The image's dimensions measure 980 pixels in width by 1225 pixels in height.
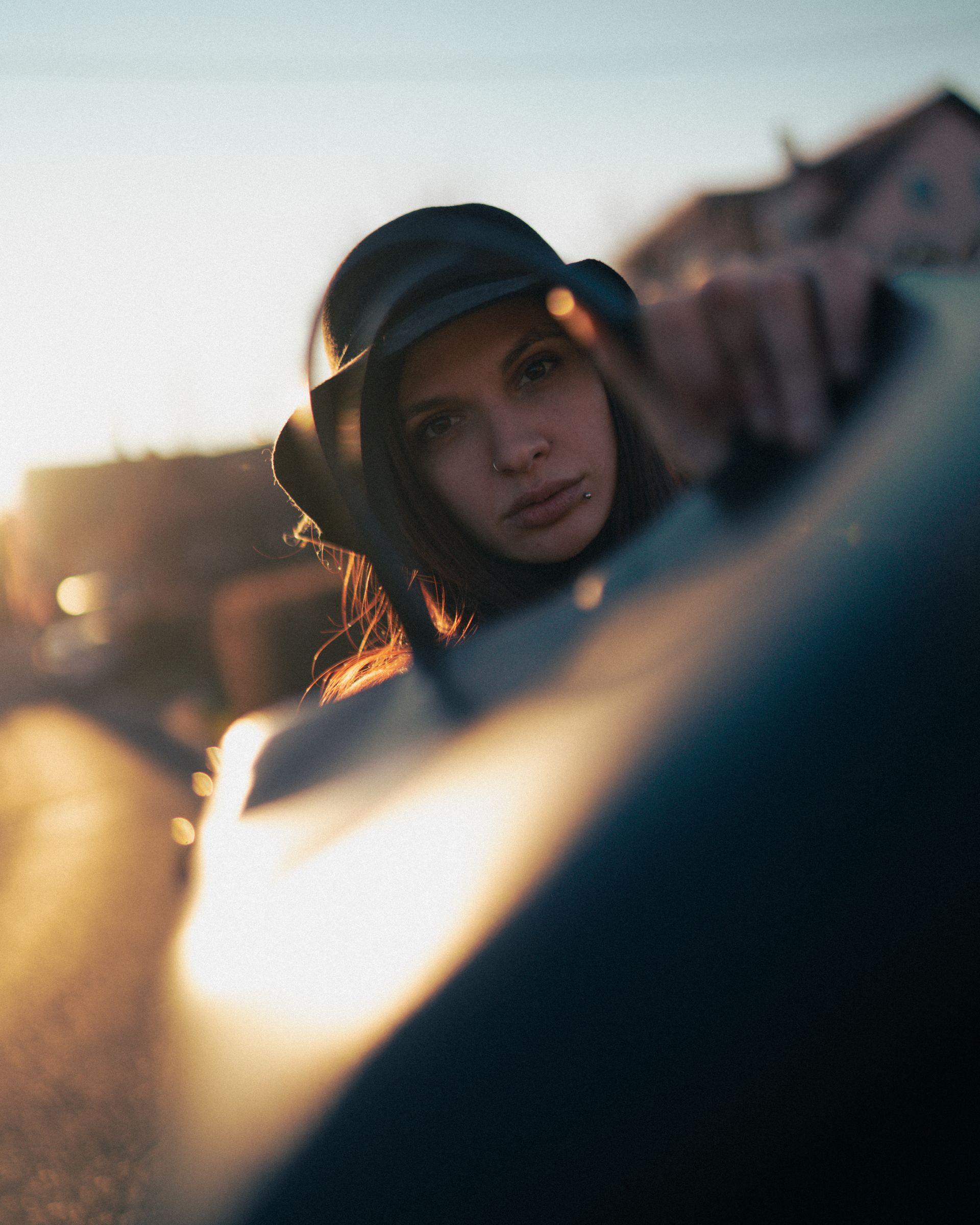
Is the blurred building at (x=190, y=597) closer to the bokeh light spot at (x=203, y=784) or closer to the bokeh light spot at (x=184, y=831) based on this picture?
the bokeh light spot at (x=203, y=784)

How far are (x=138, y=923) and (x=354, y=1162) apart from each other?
5281mm

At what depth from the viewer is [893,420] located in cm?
50

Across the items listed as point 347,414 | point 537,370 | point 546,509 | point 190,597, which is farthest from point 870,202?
point 347,414

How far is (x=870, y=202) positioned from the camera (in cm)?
3059

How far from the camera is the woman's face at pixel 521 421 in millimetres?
1779

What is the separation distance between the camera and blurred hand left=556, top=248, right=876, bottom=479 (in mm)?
504

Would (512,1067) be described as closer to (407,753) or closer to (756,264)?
(407,753)

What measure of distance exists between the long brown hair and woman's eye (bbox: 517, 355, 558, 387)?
19 centimetres

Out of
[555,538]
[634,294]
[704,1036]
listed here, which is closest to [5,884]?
[555,538]

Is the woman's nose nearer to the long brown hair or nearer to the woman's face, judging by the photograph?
the woman's face

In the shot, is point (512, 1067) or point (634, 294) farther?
point (634, 294)

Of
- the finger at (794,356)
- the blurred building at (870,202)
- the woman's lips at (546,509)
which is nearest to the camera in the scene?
the finger at (794,356)

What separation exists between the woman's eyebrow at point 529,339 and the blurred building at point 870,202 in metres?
30.2

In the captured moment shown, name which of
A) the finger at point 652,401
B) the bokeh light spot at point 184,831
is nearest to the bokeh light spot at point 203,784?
the bokeh light spot at point 184,831
